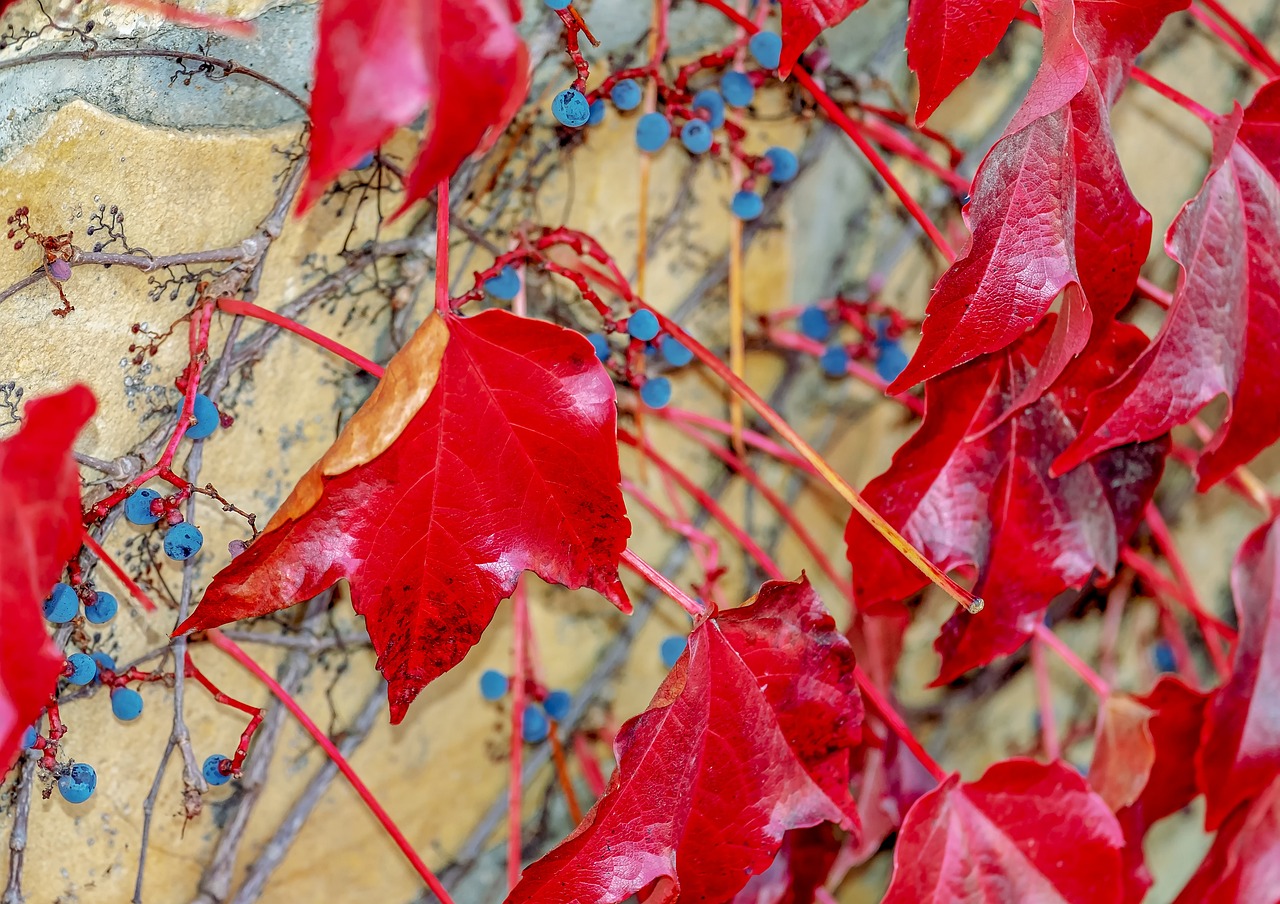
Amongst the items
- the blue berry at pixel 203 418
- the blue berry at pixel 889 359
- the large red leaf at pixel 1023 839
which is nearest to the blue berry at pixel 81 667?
the blue berry at pixel 203 418

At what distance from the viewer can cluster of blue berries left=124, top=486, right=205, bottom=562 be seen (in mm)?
487

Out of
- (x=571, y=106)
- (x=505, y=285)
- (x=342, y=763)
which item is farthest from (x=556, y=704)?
(x=571, y=106)

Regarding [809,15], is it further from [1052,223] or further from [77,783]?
[77,783]

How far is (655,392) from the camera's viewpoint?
648 mm

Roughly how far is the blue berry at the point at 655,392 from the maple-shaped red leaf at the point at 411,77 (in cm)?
32

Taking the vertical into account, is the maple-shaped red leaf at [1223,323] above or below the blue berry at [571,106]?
below

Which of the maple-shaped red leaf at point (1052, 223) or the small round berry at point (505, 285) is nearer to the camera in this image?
the maple-shaped red leaf at point (1052, 223)

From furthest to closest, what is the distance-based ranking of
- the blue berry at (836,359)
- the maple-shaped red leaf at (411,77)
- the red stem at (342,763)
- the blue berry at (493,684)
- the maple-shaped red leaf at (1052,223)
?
the blue berry at (836,359) → the blue berry at (493,684) → the red stem at (342,763) → the maple-shaped red leaf at (1052,223) → the maple-shaped red leaf at (411,77)

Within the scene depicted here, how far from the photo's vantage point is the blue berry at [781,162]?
2.28 feet

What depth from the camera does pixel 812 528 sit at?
0.80 metres

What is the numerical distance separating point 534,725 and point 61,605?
30 cm

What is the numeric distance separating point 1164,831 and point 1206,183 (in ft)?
2.13

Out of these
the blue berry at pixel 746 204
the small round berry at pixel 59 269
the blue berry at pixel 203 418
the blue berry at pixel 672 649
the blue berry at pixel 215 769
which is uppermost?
the small round berry at pixel 59 269

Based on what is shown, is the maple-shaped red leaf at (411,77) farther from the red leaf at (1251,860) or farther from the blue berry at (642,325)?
the red leaf at (1251,860)
